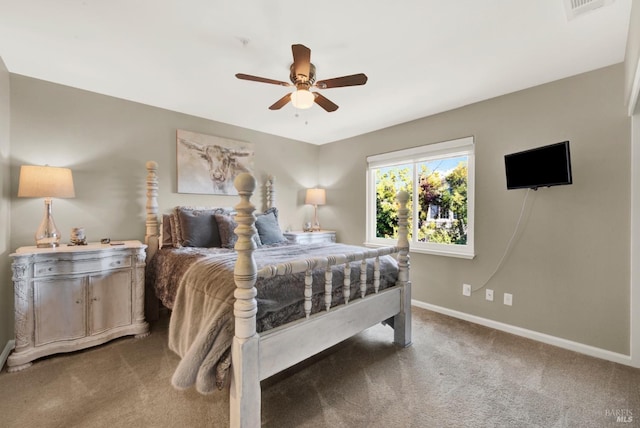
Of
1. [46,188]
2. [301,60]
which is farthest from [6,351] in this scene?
[301,60]

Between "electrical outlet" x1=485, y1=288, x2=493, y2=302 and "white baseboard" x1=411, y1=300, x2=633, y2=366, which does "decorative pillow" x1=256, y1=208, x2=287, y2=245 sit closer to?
"white baseboard" x1=411, y1=300, x2=633, y2=366

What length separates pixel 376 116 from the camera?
11.3 ft

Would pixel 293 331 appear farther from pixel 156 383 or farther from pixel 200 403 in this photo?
pixel 156 383

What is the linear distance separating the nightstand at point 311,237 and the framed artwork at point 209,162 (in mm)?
1018

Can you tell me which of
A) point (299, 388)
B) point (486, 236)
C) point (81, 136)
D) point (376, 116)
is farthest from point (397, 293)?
point (81, 136)

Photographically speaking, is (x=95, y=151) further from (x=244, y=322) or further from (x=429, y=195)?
(x=429, y=195)

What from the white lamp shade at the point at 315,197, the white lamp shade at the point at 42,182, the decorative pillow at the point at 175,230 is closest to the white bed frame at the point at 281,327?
the decorative pillow at the point at 175,230

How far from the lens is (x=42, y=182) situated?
89.1 inches

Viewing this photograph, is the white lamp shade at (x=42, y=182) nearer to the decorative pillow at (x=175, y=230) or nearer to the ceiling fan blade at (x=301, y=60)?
the decorative pillow at (x=175, y=230)

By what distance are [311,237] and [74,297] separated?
2648 mm

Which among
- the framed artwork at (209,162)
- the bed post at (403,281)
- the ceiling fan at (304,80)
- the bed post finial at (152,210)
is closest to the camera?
the ceiling fan at (304,80)

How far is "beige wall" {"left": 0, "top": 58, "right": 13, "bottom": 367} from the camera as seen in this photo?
220cm

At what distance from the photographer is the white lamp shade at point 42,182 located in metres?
2.23

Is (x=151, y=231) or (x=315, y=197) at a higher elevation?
(x=315, y=197)
